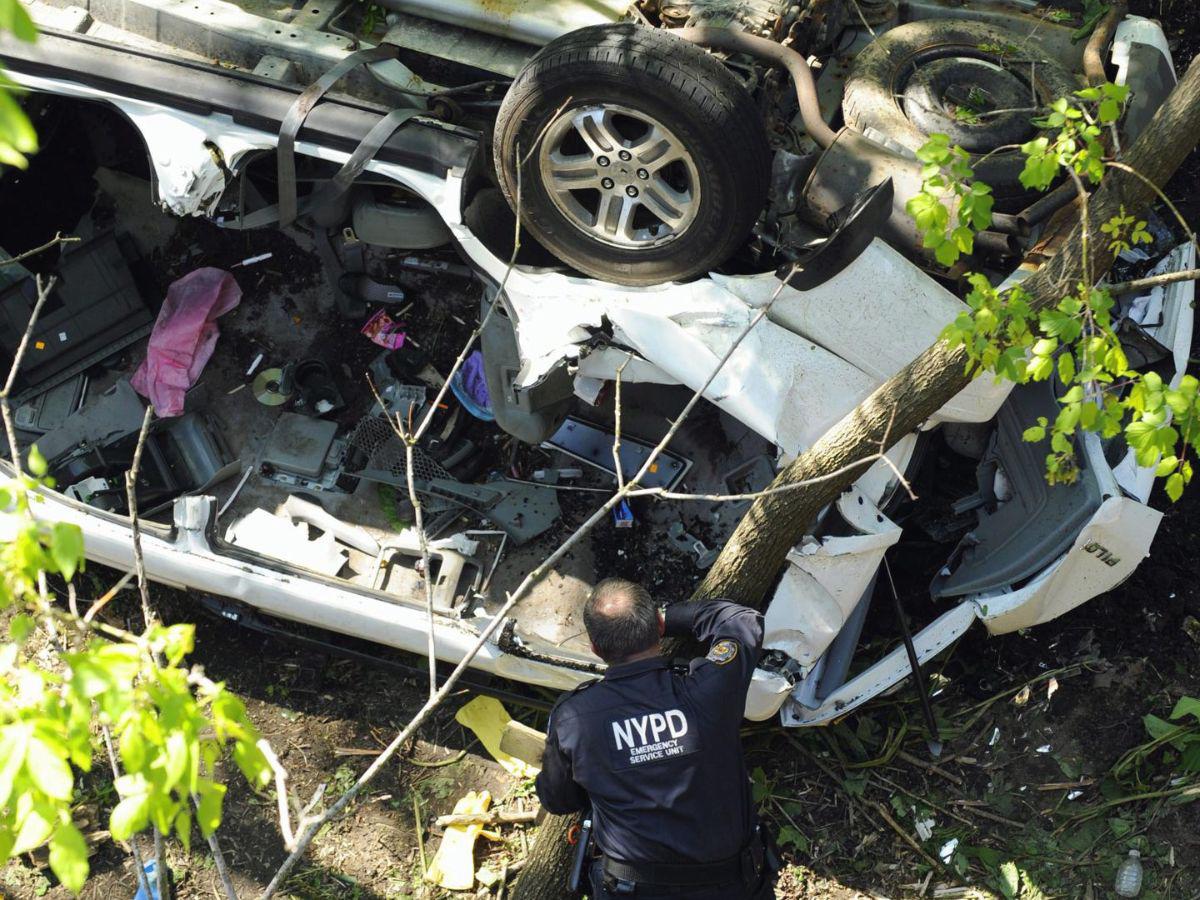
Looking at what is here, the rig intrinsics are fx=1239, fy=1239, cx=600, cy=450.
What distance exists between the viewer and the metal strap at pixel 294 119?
4.27 m

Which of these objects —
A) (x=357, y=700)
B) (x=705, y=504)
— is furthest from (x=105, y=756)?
(x=705, y=504)

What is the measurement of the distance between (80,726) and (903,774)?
3353 millimetres

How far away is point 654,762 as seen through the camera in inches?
141

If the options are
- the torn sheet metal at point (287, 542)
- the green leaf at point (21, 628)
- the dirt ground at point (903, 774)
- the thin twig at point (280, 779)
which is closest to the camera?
the green leaf at point (21, 628)

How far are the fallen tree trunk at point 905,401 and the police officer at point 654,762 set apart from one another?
15.2 inches

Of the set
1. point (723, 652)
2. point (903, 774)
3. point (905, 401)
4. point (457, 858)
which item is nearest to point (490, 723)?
point (457, 858)

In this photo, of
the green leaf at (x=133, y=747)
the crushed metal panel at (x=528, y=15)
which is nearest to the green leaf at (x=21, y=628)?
the green leaf at (x=133, y=747)

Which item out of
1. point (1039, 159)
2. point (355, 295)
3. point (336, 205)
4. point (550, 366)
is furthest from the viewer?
point (355, 295)

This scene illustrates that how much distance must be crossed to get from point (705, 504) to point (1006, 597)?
1.21 meters

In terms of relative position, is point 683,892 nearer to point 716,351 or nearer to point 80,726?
point 716,351

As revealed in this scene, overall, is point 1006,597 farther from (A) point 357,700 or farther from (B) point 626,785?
(A) point 357,700

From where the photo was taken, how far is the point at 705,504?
491cm

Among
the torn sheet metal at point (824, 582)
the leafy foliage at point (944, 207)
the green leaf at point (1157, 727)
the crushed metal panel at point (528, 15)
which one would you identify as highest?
the crushed metal panel at point (528, 15)

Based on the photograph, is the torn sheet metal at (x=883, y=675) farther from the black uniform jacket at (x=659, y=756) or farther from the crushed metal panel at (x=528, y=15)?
the crushed metal panel at (x=528, y=15)
